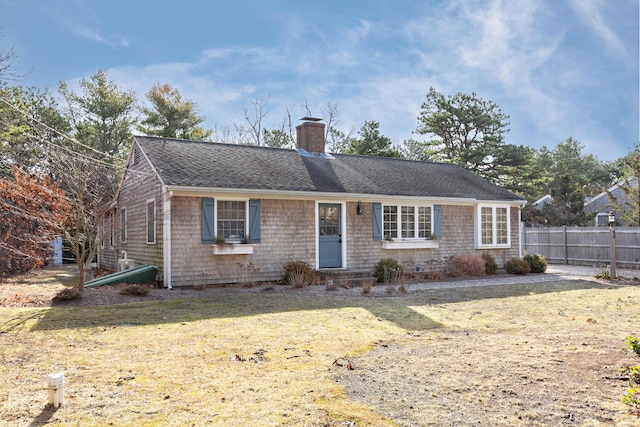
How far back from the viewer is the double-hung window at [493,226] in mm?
16266

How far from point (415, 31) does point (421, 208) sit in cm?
618

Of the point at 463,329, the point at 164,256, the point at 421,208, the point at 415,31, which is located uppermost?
the point at 415,31

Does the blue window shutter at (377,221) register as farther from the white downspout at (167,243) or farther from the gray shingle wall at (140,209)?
the gray shingle wall at (140,209)

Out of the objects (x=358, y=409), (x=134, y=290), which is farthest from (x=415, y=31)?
(x=358, y=409)

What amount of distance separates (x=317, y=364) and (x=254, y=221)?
7877 millimetres

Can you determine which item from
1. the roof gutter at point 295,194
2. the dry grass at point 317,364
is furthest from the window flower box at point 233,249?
the dry grass at point 317,364

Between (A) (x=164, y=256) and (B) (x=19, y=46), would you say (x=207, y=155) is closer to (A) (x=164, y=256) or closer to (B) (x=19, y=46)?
(A) (x=164, y=256)

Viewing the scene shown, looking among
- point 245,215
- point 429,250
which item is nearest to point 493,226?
point 429,250

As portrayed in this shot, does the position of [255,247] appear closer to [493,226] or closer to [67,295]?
[67,295]

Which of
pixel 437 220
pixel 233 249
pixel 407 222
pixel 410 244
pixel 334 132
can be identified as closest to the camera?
pixel 233 249

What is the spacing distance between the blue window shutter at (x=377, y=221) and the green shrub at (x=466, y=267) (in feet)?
8.83

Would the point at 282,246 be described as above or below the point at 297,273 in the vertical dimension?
above

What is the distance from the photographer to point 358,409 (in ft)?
11.9

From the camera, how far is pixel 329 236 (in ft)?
45.2
